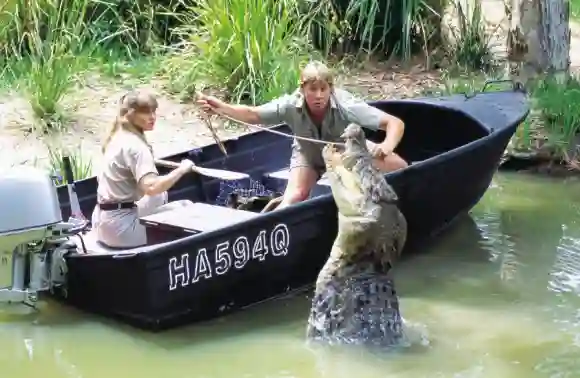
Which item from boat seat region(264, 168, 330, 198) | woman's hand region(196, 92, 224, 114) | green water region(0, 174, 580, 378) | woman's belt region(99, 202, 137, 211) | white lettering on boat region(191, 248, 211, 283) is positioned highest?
woman's hand region(196, 92, 224, 114)

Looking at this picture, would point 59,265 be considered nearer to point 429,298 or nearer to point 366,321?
point 366,321

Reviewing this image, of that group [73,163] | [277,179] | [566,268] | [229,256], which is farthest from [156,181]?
[566,268]

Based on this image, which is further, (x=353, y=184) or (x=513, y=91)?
(x=513, y=91)

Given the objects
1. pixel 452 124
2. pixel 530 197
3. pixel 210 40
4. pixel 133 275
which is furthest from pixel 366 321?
pixel 210 40

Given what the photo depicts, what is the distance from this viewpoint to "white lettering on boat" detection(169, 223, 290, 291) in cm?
565

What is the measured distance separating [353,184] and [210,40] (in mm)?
5082

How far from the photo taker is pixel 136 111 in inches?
233

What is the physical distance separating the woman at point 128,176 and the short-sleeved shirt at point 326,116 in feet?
3.29

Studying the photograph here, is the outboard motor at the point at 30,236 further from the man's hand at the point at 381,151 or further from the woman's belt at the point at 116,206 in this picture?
the man's hand at the point at 381,151

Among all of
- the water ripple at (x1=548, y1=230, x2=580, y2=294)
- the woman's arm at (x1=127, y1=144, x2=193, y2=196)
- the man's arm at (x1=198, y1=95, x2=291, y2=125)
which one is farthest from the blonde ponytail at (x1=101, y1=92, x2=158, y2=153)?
the water ripple at (x1=548, y1=230, x2=580, y2=294)

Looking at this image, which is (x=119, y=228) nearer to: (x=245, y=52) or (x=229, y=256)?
(x=229, y=256)

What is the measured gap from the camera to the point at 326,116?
669 centimetres

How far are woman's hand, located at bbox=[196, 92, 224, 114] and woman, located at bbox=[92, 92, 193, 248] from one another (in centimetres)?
43

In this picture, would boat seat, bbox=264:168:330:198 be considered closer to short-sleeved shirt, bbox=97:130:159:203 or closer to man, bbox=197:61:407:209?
man, bbox=197:61:407:209
